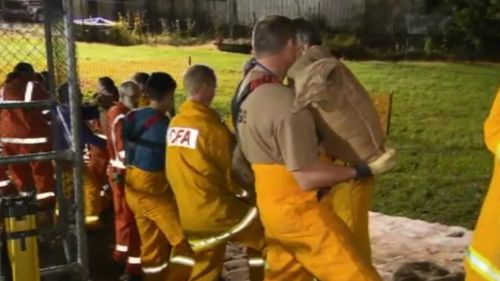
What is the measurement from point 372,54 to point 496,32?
13.4ft

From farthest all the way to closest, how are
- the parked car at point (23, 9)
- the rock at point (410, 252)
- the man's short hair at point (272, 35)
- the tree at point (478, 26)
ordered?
the tree at point (478, 26), the parked car at point (23, 9), the rock at point (410, 252), the man's short hair at point (272, 35)

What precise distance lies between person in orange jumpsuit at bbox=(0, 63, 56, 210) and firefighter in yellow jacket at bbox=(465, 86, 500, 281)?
530 centimetres

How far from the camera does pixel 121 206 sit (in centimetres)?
667

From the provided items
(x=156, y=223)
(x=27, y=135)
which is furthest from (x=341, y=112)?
(x=27, y=135)

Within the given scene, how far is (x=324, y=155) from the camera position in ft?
14.7

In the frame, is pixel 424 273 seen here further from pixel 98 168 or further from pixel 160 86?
pixel 98 168

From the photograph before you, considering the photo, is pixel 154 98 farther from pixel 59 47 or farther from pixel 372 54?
pixel 372 54

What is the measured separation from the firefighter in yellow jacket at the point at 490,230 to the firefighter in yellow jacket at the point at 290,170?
939 mm

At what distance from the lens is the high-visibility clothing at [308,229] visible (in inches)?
162

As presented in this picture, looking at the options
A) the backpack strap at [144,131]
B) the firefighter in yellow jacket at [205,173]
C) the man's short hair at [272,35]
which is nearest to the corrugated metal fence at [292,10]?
the backpack strap at [144,131]

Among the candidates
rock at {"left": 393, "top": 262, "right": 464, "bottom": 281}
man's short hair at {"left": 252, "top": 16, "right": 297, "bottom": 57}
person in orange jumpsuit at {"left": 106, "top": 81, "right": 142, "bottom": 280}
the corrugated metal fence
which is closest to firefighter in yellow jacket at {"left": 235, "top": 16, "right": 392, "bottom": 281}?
man's short hair at {"left": 252, "top": 16, "right": 297, "bottom": 57}

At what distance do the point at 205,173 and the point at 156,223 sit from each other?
3.33 feet

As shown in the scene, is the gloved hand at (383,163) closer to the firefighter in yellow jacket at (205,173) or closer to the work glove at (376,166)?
the work glove at (376,166)

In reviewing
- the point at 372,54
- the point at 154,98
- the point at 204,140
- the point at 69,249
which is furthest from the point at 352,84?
the point at 372,54
